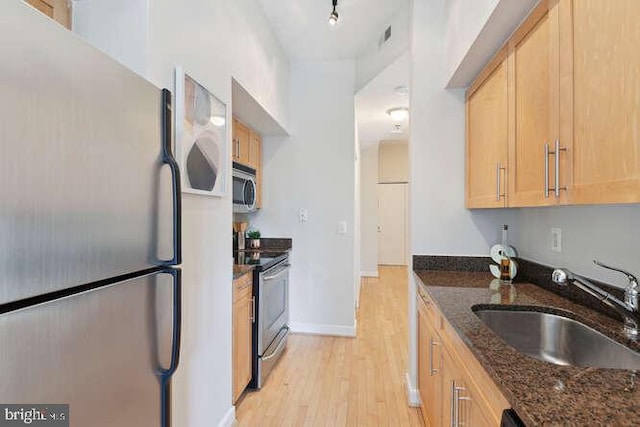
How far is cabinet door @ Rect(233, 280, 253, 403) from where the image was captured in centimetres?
212

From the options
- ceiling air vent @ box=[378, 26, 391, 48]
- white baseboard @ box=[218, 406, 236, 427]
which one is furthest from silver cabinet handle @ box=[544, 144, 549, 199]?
ceiling air vent @ box=[378, 26, 391, 48]

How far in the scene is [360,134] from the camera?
5863 millimetres

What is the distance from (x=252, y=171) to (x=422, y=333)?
2086 mm

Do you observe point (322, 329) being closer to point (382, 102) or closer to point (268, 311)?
point (268, 311)

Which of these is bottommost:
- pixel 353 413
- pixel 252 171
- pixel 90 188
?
pixel 353 413

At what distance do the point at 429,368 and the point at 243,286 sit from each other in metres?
1.28

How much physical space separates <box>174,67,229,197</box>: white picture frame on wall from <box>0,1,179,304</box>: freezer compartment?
46 centimetres

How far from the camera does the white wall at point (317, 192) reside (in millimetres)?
3484

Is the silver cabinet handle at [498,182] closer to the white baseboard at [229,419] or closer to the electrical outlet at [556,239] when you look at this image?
the electrical outlet at [556,239]

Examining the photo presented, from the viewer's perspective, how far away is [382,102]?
4191 millimetres

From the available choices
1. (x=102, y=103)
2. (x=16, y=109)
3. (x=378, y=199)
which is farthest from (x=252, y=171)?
(x=378, y=199)

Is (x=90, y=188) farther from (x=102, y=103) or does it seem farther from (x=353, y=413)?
(x=353, y=413)

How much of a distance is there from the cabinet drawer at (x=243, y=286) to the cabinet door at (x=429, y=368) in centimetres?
120

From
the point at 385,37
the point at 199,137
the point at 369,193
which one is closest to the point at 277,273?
the point at 199,137
